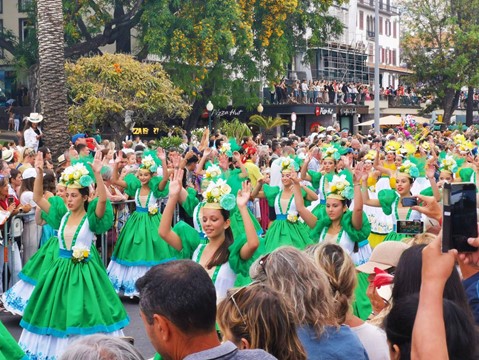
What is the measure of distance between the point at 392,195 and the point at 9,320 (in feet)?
16.2

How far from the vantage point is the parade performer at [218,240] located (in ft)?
25.9

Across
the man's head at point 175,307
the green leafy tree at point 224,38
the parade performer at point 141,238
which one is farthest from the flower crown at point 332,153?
the green leafy tree at point 224,38

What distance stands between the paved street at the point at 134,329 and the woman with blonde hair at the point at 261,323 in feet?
18.5

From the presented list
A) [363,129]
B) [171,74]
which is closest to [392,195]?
[171,74]

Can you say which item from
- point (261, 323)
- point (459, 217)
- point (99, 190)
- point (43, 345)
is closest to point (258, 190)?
point (99, 190)

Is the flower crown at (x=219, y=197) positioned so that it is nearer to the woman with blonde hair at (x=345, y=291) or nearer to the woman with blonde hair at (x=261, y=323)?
the woman with blonde hair at (x=345, y=291)

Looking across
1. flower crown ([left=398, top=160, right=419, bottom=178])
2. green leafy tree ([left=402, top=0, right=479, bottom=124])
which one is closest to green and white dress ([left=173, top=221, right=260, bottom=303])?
flower crown ([left=398, top=160, right=419, bottom=178])

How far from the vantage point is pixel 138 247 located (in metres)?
13.1

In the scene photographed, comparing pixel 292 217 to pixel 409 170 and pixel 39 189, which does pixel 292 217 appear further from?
pixel 39 189

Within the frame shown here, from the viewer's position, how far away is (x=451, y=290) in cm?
453

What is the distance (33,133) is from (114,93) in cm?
648

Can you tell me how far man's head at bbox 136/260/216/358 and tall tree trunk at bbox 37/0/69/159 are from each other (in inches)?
650

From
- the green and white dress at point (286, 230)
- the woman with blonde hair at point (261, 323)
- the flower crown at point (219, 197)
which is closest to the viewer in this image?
the woman with blonde hair at point (261, 323)

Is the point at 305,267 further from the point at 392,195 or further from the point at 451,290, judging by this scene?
the point at 392,195
